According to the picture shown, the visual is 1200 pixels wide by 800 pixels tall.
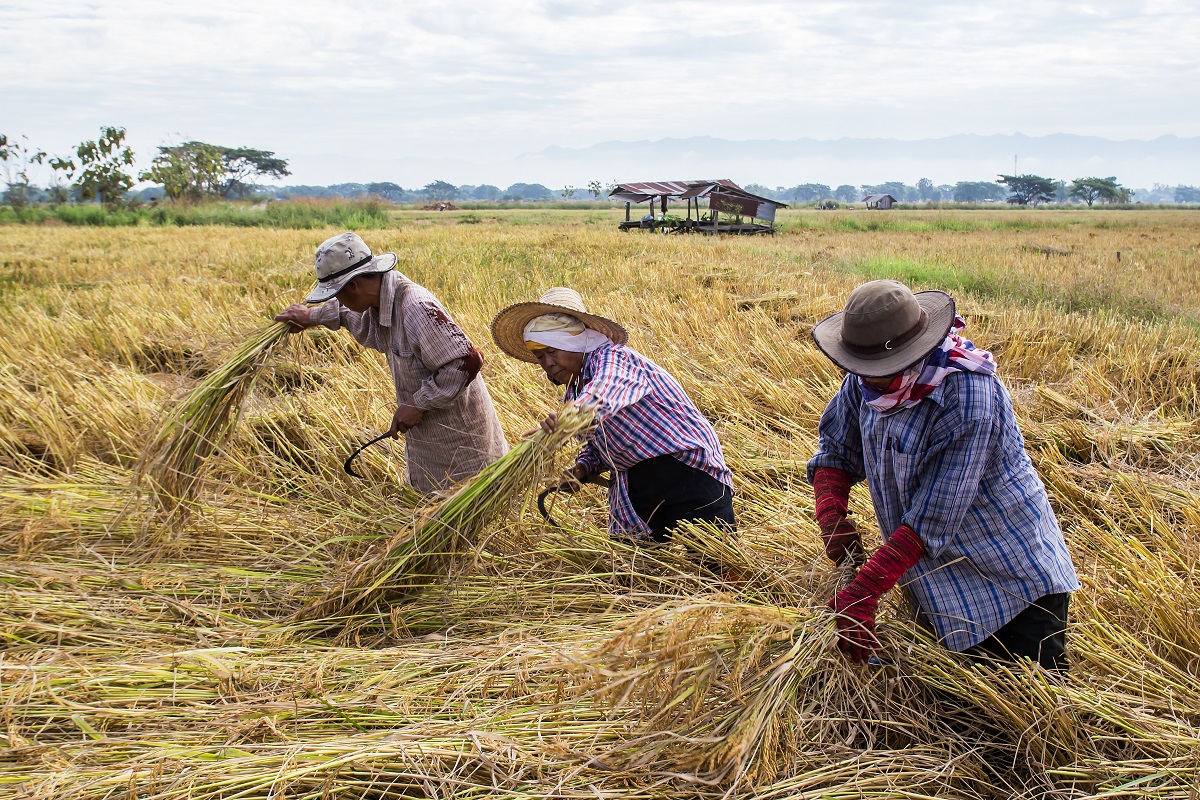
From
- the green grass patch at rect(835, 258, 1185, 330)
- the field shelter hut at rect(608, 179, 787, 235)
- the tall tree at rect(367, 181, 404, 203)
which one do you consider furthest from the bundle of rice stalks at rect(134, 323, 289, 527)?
the tall tree at rect(367, 181, 404, 203)

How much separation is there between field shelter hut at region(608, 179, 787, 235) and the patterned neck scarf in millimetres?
20765

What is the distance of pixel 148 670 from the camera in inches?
76.0

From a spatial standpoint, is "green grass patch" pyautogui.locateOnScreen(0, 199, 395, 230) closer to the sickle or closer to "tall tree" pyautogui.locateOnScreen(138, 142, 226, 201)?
"tall tree" pyautogui.locateOnScreen(138, 142, 226, 201)

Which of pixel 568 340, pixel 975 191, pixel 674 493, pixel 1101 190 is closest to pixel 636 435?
pixel 674 493

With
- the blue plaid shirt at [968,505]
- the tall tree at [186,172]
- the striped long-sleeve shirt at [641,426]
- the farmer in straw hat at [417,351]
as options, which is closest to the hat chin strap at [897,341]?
the blue plaid shirt at [968,505]

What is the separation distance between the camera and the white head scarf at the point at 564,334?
2.31 m

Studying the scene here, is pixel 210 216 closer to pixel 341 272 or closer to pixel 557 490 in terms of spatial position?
pixel 341 272

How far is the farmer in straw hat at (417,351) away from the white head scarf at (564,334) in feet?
1.30

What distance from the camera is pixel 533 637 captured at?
2.11m

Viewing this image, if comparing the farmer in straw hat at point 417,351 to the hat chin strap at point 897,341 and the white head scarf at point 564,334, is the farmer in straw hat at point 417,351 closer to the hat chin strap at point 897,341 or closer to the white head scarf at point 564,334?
the white head scarf at point 564,334

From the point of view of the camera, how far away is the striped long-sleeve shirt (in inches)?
87.3

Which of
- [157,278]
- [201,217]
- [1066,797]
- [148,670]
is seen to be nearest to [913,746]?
[1066,797]

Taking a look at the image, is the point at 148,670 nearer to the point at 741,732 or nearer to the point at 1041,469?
the point at 741,732

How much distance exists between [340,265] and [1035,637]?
2.11 metres
